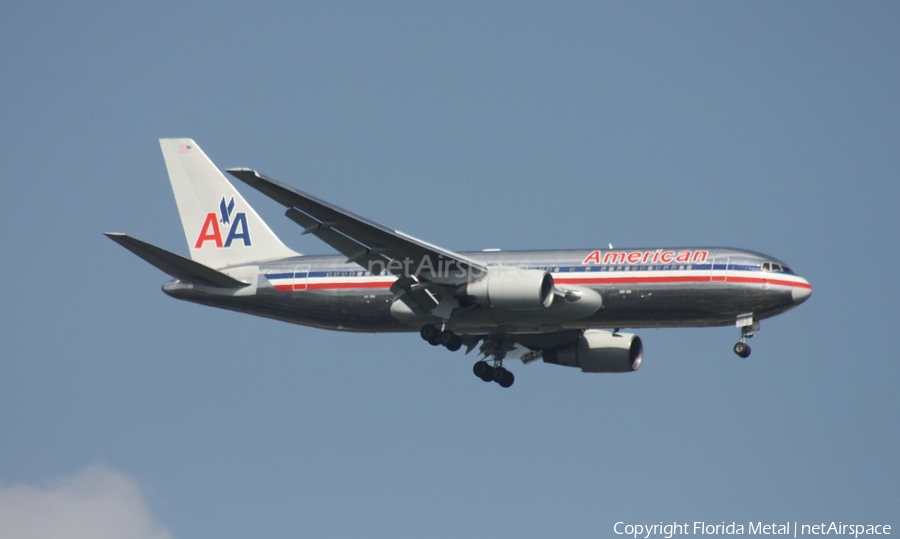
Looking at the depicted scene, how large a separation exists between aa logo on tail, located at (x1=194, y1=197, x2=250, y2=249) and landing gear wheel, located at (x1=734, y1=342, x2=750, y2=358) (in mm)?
20799

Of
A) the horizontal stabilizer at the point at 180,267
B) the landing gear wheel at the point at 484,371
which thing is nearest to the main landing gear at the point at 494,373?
the landing gear wheel at the point at 484,371

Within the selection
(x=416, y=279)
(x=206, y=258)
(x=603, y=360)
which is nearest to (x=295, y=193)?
(x=416, y=279)

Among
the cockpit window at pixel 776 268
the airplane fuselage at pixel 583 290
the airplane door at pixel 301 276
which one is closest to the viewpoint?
the airplane fuselage at pixel 583 290

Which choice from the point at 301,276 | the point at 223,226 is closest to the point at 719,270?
the point at 301,276

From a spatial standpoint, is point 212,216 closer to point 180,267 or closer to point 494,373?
point 180,267

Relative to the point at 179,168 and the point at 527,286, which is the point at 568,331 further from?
the point at 179,168

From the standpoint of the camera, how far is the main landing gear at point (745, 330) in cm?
4862

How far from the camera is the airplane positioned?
48250 mm

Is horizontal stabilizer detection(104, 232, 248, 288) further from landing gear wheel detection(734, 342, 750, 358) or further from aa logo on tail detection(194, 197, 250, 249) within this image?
landing gear wheel detection(734, 342, 750, 358)

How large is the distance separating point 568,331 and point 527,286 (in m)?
8.31

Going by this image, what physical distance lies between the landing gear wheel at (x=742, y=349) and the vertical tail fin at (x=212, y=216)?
1824 cm

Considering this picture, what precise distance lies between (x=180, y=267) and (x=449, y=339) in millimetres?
10940

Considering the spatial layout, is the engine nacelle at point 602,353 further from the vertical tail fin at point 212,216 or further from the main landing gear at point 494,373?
the vertical tail fin at point 212,216

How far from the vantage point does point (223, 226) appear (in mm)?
57031
